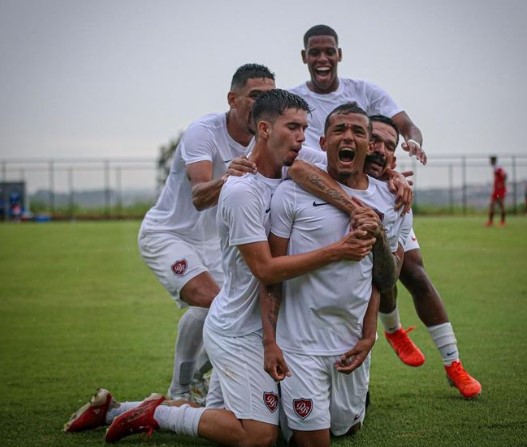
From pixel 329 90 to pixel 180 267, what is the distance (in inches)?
82.6

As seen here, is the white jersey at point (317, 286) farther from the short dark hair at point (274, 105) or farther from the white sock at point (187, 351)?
the white sock at point (187, 351)

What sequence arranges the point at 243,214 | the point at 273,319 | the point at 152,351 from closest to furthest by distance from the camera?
the point at 243,214, the point at 273,319, the point at 152,351

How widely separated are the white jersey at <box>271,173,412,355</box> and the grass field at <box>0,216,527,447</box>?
2.76 ft

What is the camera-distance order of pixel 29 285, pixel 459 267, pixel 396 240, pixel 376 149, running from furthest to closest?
pixel 459 267 → pixel 29 285 → pixel 376 149 → pixel 396 240

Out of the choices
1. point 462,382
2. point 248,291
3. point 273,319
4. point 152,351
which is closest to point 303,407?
point 273,319

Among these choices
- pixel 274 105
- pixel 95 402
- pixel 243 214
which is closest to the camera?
pixel 243 214

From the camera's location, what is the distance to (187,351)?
6.88m

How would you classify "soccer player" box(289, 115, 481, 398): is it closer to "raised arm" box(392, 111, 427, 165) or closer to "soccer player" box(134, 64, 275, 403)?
"raised arm" box(392, 111, 427, 165)

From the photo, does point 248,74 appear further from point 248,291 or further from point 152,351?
point 152,351

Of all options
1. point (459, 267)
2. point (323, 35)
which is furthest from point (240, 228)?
point (459, 267)

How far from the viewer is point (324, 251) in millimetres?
5156

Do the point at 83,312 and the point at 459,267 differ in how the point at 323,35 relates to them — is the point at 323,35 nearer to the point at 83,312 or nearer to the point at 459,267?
the point at 83,312

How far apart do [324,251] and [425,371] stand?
348cm

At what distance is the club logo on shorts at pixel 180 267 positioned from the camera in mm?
7098
